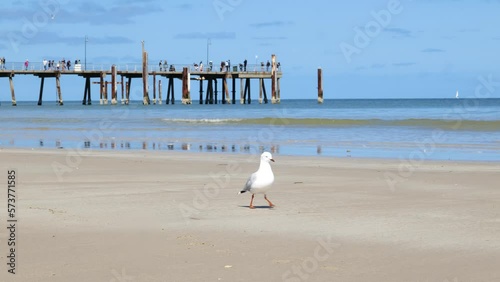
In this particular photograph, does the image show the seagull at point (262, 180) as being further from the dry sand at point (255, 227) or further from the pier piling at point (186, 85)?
the pier piling at point (186, 85)

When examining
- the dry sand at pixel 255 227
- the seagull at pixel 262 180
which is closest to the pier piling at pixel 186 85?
the dry sand at pixel 255 227

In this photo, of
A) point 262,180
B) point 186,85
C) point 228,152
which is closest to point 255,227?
point 262,180

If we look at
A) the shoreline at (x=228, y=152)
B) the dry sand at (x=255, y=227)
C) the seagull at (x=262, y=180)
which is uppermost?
the seagull at (x=262, y=180)

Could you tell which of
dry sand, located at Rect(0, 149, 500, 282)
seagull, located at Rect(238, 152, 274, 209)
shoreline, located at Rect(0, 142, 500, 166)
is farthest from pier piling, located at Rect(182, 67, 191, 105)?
seagull, located at Rect(238, 152, 274, 209)

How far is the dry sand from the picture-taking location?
6.36 meters

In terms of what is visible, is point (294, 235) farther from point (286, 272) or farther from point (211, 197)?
point (211, 197)

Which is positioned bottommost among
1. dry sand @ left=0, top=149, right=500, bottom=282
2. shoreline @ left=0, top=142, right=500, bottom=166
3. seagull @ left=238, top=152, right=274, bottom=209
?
shoreline @ left=0, top=142, right=500, bottom=166

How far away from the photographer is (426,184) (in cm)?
1252

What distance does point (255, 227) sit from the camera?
27.4 ft

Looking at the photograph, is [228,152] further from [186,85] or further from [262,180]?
[186,85]

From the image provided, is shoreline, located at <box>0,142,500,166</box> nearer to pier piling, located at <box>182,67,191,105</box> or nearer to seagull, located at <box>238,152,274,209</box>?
seagull, located at <box>238,152,274,209</box>

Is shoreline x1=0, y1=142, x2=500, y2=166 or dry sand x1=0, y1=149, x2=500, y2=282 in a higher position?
dry sand x1=0, y1=149, x2=500, y2=282

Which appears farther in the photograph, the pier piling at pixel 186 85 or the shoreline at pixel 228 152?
the pier piling at pixel 186 85

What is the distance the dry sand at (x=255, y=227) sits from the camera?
20.9ft
